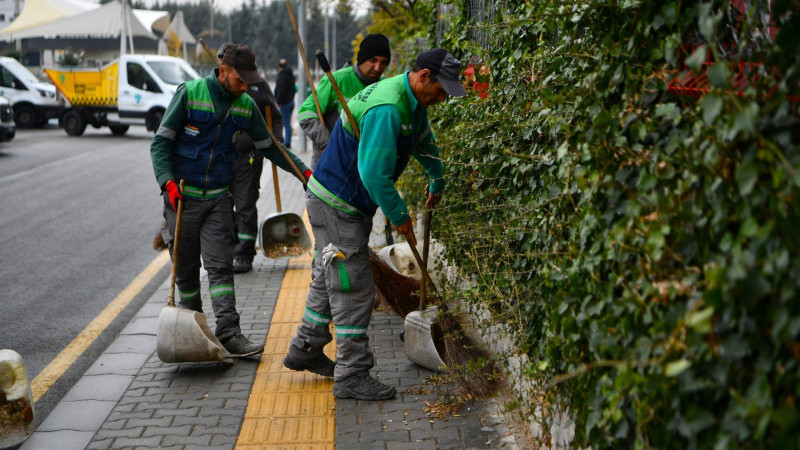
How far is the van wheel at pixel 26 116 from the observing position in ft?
83.8

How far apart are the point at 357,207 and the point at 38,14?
4311 cm

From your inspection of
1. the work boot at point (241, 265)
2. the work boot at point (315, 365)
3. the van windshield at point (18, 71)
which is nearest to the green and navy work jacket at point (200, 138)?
the work boot at point (315, 365)

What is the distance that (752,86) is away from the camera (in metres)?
2.22

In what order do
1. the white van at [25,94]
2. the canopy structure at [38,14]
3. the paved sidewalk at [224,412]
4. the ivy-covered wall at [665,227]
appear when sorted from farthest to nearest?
the canopy structure at [38,14]
the white van at [25,94]
the paved sidewalk at [224,412]
the ivy-covered wall at [665,227]

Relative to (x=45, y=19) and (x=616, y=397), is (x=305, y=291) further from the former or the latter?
(x=45, y=19)

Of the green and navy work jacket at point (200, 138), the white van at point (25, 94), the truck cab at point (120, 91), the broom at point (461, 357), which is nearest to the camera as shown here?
the broom at point (461, 357)

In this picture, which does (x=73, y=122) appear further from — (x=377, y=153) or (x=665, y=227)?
(x=665, y=227)

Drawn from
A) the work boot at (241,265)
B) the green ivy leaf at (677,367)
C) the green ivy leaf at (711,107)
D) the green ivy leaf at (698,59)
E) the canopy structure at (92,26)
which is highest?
the canopy structure at (92,26)

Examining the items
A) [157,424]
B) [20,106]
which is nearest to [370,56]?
[157,424]

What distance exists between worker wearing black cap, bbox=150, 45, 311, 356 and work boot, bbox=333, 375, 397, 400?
Answer: 944mm

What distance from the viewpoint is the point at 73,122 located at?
24.5 m

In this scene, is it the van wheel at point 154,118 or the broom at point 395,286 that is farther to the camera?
the van wheel at point 154,118

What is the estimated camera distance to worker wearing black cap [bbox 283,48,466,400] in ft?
14.9

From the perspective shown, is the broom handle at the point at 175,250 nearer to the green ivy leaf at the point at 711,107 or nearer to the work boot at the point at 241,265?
the work boot at the point at 241,265
